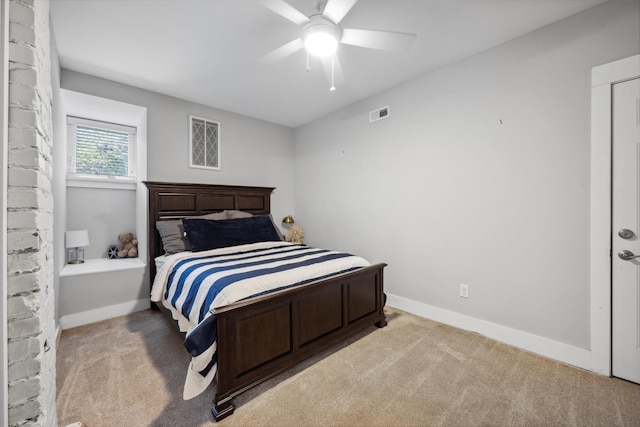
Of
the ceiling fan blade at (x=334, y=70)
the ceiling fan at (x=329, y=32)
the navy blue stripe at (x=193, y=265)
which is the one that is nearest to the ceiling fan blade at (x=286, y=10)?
the ceiling fan at (x=329, y=32)

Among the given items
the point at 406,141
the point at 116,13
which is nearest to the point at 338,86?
the point at 406,141

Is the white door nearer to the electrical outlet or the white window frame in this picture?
the electrical outlet

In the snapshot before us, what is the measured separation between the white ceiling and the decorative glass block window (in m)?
0.42

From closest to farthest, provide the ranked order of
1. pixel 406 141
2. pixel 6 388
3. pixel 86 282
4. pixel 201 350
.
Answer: pixel 6 388 → pixel 201 350 → pixel 86 282 → pixel 406 141

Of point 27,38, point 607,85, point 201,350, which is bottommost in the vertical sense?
point 201,350

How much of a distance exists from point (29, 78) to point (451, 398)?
102 inches

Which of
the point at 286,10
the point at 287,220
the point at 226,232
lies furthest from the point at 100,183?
the point at 286,10

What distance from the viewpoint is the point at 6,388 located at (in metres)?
0.88

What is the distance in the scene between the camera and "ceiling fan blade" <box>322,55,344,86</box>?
2.61m

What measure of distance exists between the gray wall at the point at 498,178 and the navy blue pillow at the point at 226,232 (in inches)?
51.7

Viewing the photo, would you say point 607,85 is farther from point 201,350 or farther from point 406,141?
point 201,350

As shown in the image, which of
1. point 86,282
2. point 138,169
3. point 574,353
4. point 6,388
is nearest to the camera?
point 6,388

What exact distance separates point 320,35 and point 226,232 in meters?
2.26

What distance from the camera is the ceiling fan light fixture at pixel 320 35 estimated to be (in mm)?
1884
